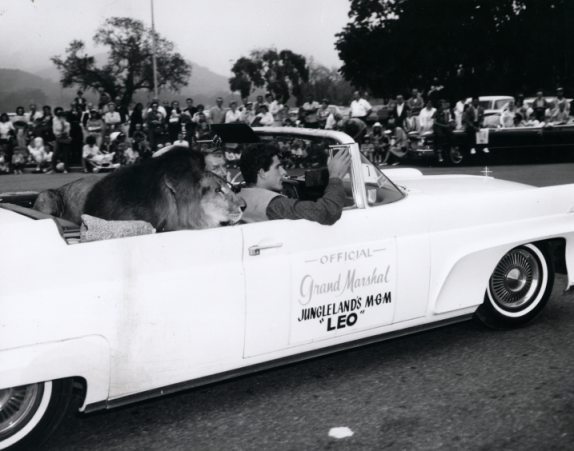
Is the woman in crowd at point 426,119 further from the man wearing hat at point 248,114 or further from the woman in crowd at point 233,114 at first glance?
the woman in crowd at point 233,114

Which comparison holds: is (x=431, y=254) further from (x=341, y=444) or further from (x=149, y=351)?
(x=149, y=351)

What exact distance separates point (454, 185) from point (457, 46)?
3668 cm

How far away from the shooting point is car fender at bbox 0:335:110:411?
2811 mm

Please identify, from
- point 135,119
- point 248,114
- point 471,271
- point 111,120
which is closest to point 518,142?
point 248,114

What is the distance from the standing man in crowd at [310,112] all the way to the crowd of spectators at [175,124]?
29 mm

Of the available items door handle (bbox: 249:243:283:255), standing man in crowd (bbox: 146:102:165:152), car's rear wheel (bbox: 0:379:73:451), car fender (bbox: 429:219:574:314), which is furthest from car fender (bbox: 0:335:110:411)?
standing man in crowd (bbox: 146:102:165:152)

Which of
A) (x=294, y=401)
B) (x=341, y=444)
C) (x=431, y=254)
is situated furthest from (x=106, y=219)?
(x=431, y=254)

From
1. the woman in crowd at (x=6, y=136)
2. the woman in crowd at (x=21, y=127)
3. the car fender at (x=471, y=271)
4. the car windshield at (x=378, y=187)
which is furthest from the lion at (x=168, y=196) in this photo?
the woman in crowd at (x=21, y=127)

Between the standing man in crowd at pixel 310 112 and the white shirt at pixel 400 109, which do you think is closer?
the standing man in crowd at pixel 310 112

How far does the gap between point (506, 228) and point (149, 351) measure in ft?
8.03

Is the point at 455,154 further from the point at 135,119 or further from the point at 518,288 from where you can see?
the point at 518,288

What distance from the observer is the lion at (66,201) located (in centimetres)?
399

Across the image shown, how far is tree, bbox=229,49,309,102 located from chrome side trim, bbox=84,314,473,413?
18.0 metres

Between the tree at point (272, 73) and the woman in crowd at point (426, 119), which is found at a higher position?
the tree at point (272, 73)
